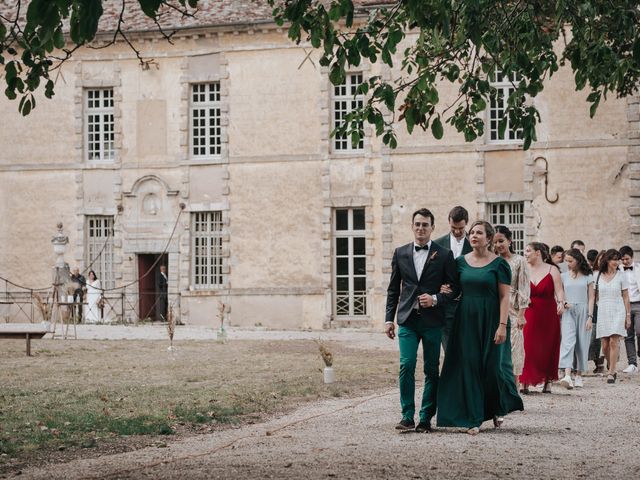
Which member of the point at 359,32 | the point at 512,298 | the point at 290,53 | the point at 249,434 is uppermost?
the point at 290,53

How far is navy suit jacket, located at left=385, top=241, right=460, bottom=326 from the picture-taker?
32.5 ft

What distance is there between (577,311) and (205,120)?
59.9 feet

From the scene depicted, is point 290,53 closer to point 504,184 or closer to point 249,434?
point 504,184

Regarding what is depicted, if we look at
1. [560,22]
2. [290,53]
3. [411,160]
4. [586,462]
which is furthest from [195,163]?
[586,462]

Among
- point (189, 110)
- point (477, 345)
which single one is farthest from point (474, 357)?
point (189, 110)

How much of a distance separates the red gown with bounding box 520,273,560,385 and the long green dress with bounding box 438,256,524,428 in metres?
3.50

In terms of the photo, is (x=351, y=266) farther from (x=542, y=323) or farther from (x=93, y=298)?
(x=542, y=323)

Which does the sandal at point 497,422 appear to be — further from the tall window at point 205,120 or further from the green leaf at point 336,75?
the tall window at point 205,120

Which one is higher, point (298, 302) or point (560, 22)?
point (560, 22)

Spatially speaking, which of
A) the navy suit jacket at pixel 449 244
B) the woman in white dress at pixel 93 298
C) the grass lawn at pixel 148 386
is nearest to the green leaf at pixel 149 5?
the grass lawn at pixel 148 386

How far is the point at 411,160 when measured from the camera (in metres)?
29.9

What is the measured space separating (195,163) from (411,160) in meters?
5.96

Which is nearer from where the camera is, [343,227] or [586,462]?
[586,462]

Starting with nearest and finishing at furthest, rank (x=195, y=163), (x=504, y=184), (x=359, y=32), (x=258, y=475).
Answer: (x=258, y=475) → (x=359, y=32) → (x=504, y=184) → (x=195, y=163)
